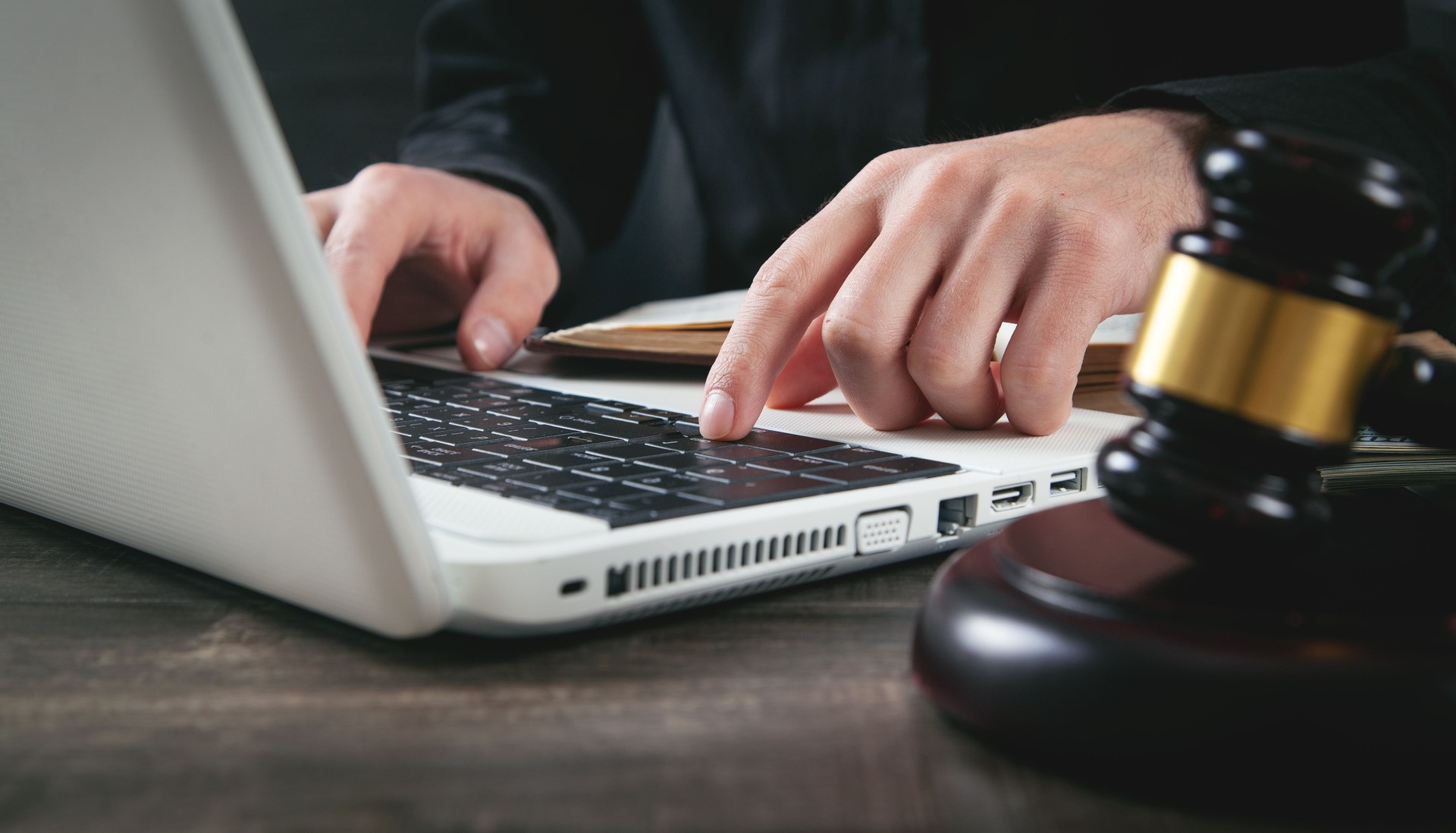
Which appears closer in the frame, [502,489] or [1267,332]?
[1267,332]

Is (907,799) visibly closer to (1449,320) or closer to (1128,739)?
(1128,739)

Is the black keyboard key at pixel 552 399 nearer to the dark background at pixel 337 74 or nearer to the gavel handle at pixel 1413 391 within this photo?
the gavel handle at pixel 1413 391

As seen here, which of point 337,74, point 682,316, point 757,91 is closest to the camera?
point 682,316

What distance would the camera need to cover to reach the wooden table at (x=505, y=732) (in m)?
0.25

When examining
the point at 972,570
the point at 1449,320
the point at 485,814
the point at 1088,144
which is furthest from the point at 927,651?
the point at 1449,320

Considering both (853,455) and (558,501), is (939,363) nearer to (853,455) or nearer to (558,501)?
(853,455)

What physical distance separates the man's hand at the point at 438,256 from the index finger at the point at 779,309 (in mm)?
374

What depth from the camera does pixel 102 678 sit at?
335 millimetres

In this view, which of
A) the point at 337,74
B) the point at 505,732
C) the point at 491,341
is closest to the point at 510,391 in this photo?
the point at 491,341

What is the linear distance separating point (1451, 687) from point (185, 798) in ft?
1.03

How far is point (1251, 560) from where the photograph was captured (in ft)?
0.92

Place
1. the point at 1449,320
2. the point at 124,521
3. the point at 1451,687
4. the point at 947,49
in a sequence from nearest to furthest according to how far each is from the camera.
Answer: the point at 1451,687
the point at 124,521
the point at 1449,320
the point at 947,49

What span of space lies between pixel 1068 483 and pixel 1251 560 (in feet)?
0.75

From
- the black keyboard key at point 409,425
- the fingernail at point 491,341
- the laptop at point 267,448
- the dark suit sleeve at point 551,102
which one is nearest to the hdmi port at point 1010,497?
the laptop at point 267,448
